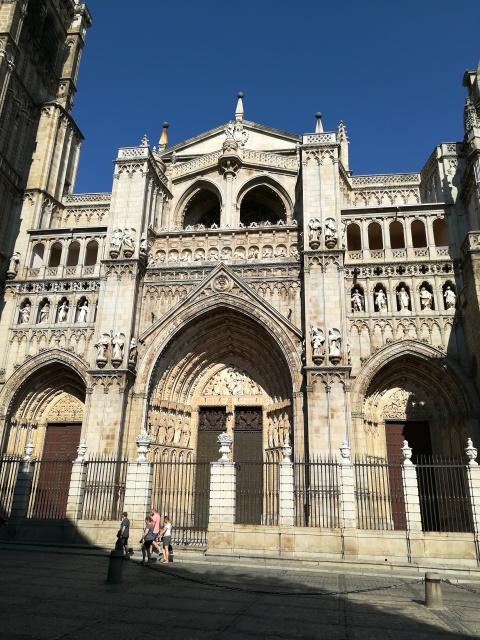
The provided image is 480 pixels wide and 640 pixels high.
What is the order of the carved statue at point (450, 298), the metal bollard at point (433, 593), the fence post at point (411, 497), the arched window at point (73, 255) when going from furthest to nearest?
the arched window at point (73, 255), the carved statue at point (450, 298), the fence post at point (411, 497), the metal bollard at point (433, 593)

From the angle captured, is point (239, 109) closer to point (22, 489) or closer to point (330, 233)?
point (330, 233)

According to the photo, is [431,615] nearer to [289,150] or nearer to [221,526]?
[221,526]

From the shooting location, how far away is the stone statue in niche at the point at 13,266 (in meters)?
24.3

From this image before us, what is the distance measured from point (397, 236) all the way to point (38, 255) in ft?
58.0

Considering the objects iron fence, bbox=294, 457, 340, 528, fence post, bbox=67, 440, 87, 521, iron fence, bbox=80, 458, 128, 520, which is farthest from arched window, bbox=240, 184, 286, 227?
fence post, bbox=67, 440, 87, 521

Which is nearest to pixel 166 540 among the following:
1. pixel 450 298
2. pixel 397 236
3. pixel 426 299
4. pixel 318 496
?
pixel 318 496

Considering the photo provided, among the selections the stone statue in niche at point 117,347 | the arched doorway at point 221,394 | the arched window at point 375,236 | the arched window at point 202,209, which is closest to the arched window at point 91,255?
the arched window at point 202,209

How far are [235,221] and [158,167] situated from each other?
501 centimetres

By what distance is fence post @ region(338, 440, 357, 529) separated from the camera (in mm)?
14469

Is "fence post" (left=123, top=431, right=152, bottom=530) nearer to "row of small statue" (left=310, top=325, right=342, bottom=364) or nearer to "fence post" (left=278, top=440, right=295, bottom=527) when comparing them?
"fence post" (left=278, top=440, right=295, bottom=527)

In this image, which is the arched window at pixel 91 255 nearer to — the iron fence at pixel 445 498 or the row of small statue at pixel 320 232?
the row of small statue at pixel 320 232

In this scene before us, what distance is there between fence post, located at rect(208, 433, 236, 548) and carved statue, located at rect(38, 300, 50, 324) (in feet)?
40.3

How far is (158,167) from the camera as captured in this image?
85.7ft

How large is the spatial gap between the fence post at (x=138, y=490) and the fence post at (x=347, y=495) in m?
6.09
